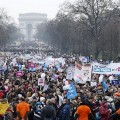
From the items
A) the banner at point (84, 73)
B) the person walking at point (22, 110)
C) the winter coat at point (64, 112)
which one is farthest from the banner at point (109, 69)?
the person walking at point (22, 110)

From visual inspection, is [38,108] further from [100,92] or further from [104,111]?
[100,92]

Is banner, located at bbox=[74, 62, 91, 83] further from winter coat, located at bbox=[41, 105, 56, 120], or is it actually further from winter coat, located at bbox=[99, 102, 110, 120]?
winter coat, located at bbox=[41, 105, 56, 120]

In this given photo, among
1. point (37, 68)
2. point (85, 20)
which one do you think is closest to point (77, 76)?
point (37, 68)

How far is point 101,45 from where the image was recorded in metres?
67.9

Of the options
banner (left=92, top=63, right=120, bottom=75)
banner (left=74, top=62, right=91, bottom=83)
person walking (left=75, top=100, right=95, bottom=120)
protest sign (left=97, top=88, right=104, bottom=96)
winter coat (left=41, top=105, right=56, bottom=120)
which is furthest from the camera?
banner (left=92, top=63, right=120, bottom=75)

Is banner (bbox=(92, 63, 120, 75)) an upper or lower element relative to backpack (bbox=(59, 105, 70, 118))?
upper

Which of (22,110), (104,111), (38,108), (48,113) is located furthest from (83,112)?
(22,110)

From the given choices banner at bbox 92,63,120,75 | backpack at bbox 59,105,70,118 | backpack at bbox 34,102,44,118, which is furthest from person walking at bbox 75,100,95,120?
banner at bbox 92,63,120,75

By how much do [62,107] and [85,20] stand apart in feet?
161

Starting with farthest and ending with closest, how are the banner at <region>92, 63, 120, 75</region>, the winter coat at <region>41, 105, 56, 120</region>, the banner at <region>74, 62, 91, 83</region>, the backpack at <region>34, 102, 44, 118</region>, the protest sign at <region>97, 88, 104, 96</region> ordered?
the banner at <region>92, 63, 120, 75</region>, the banner at <region>74, 62, 91, 83</region>, the protest sign at <region>97, 88, 104, 96</region>, the backpack at <region>34, 102, 44, 118</region>, the winter coat at <region>41, 105, 56, 120</region>

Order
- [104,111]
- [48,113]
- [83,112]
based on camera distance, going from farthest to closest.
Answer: [104,111] → [83,112] → [48,113]

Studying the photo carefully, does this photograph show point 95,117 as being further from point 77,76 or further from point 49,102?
point 77,76

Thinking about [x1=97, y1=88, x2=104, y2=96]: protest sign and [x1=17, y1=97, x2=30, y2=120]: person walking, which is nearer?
[x1=17, y1=97, x2=30, y2=120]: person walking

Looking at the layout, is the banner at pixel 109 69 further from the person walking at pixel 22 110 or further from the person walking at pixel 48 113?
the person walking at pixel 48 113
